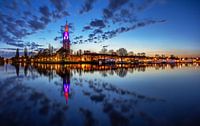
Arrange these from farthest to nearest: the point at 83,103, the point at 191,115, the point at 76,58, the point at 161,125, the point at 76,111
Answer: the point at 76,58
the point at 83,103
the point at 76,111
the point at 191,115
the point at 161,125

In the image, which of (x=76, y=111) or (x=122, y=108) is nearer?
(x=76, y=111)

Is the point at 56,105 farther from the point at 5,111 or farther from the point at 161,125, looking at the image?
the point at 161,125

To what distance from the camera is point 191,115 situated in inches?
403

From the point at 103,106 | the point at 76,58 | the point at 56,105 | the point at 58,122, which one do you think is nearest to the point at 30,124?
the point at 58,122

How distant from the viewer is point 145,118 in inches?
381

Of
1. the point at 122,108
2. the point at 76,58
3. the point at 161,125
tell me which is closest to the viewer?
the point at 161,125

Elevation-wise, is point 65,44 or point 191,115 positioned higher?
point 65,44

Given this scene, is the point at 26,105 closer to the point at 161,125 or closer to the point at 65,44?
the point at 161,125

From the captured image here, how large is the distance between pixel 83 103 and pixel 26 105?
3450 mm

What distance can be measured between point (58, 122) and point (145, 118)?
12.9 ft

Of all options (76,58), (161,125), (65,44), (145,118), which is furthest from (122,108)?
(65,44)

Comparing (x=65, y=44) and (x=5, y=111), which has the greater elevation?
(x=65, y=44)

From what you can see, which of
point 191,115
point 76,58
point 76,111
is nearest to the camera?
point 191,115

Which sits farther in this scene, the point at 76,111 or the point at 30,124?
the point at 76,111
